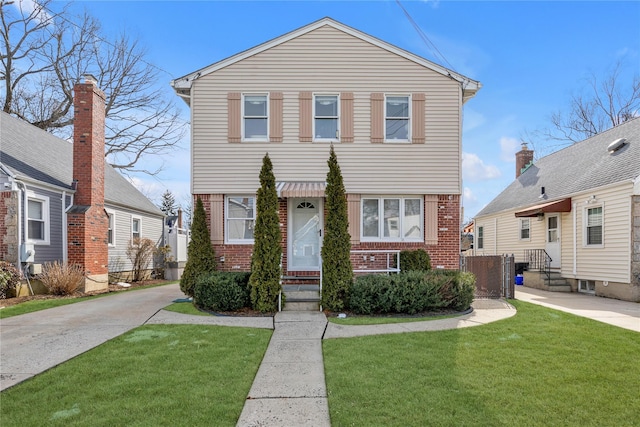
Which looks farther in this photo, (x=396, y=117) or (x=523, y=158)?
(x=523, y=158)

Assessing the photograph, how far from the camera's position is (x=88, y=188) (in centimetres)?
1210

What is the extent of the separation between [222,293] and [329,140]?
502 centimetres

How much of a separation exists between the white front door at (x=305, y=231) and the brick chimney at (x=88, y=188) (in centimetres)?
671

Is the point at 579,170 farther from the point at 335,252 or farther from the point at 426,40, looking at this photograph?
the point at 335,252

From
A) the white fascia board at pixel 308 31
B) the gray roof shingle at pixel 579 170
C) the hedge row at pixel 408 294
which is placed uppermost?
the white fascia board at pixel 308 31

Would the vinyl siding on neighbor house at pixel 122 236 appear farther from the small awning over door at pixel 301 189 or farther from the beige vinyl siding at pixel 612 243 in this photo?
the beige vinyl siding at pixel 612 243

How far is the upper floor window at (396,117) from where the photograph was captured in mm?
10508

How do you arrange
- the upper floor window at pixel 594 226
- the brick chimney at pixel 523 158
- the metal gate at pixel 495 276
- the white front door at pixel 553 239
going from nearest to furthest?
the metal gate at pixel 495 276
the upper floor window at pixel 594 226
the white front door at pixel 553 239
the brick chimney at pixel 523 158

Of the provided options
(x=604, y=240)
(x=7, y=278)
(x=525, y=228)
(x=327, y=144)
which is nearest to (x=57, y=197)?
(x=7, y=278)

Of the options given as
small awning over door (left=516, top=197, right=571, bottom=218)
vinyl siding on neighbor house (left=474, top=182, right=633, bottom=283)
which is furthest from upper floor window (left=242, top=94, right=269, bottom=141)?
vinyl siding on neighbor house (left=474, top=182, right=633, bottom=283)

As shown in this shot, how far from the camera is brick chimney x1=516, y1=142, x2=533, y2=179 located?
20.7 m

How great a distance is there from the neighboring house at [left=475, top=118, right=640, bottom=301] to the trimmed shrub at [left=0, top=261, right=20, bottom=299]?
54.2 ft

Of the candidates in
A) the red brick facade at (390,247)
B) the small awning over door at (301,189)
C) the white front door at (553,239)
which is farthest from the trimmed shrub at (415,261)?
the white front door at (553,239)

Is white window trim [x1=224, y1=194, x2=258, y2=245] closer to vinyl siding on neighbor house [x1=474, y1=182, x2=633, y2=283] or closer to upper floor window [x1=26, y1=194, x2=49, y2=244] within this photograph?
upper floor window [x1=26, y1=194, x2=49, y2=244]
